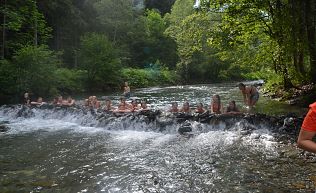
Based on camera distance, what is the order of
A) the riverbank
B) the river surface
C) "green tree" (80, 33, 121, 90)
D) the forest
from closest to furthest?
the river surface → the riverbank → the forest → "green tree" (80, 33, 121, 90)

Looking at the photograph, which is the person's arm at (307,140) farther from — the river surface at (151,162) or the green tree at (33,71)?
the green tree at (33,71)

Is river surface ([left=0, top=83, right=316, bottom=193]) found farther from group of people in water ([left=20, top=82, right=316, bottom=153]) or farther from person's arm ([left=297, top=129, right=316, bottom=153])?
person's arm ([left=297, top=129, right=316, bottom=153])

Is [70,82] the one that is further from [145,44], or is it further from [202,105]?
[145,44]

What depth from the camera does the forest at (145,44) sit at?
18.6 m

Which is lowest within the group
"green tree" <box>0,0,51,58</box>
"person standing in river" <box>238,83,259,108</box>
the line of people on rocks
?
the line of people on rocks

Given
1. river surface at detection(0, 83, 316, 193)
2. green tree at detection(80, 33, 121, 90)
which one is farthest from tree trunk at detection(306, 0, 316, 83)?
green tree at detection(80, 33, 121, 90)

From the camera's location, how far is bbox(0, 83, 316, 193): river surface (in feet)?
24.5

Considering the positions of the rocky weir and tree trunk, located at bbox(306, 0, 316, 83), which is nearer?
the rocky weir

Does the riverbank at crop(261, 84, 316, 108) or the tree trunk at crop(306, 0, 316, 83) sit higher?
the tree trunk at crop(306, 0, 316, 83)

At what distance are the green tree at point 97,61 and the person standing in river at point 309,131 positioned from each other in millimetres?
33945

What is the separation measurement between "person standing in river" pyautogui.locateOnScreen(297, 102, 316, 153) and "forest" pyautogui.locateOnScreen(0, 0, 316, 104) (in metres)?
14.4

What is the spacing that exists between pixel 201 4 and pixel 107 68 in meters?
18.6

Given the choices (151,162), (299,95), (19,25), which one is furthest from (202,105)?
(19,25)

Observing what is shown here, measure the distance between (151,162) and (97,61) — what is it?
28031 mm
